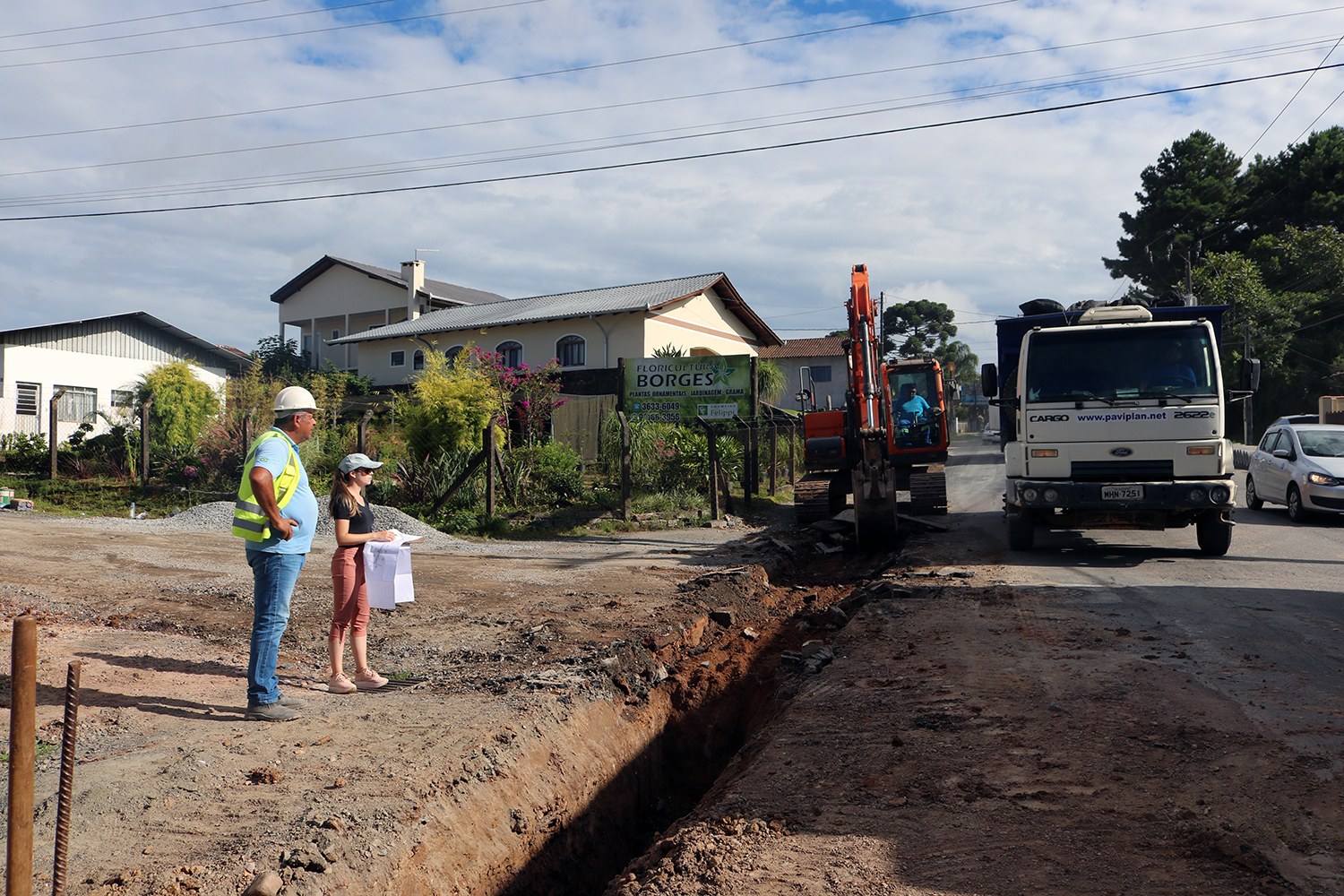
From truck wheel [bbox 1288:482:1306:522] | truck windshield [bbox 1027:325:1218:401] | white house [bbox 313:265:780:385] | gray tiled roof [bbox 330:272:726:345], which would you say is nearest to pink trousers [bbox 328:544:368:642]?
truck windshield [bbox 1027:325:1218:401]

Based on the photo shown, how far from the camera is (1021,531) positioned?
10.7 metres

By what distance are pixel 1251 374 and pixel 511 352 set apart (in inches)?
908

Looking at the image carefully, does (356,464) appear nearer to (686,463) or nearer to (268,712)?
(268,712)

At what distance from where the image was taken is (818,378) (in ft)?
173

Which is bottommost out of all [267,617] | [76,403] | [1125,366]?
[267,617]

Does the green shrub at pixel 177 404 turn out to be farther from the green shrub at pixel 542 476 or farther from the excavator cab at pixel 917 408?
the excavator cab at pixel 917 408

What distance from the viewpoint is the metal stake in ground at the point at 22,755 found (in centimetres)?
221

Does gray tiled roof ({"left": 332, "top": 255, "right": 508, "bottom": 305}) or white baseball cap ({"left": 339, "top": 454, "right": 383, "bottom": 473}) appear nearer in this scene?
white baseball cap ({"left": 339, "top": 454, "right": 383, "bottom": 473})

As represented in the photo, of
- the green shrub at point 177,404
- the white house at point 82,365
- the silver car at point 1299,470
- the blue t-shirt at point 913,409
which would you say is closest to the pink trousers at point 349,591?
the blue t-shirt at point 913,409

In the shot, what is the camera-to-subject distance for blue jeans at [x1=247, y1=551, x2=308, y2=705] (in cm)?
475

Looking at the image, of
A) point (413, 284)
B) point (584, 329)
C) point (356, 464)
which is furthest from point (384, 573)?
point (413, 284)

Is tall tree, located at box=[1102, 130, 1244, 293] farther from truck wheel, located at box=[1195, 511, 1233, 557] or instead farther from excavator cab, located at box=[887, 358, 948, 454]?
truck wheel, located at box=[1195, 511, 1233, 557]

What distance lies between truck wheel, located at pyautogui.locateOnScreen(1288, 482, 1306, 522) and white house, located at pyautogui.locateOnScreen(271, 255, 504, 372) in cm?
3025

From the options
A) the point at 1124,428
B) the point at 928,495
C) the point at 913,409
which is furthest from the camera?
the point at 913,409
